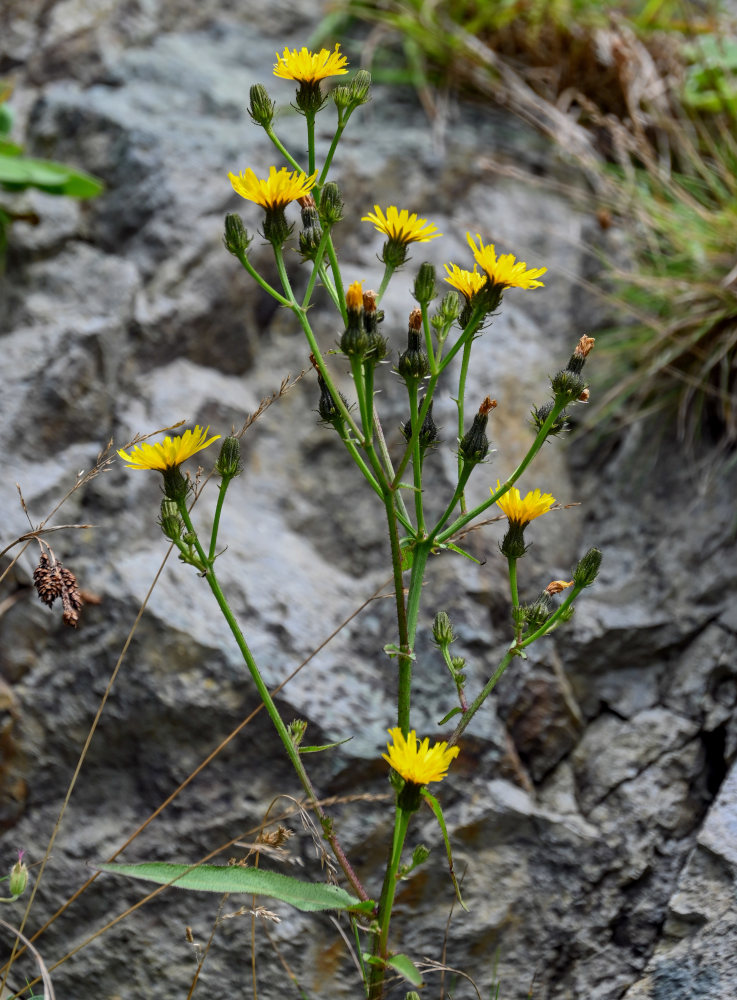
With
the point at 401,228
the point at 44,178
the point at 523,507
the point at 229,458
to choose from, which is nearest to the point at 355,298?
the point at 401,228

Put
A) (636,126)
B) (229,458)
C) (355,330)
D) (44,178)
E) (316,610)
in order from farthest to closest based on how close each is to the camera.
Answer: (636,126)
(44,178)
(316,610)
(229,458)
(355,330)

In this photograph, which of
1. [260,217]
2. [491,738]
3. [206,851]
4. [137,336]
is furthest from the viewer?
[260,217]

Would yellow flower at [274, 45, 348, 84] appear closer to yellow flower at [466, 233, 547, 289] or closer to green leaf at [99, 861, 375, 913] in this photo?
yellow flower at [466, 233, 547, 289]

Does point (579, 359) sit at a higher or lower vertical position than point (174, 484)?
higher

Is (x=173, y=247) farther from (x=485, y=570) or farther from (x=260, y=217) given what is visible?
(x=485, y=570)

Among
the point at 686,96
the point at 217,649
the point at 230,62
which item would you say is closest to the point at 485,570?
the point at 217,649

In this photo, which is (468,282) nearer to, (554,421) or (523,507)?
(554,421)

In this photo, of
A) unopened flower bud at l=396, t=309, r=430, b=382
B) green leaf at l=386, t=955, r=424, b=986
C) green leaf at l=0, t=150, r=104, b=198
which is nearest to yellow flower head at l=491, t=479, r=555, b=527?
unopened flower bud at l=396, t=309, r=430, b=382
